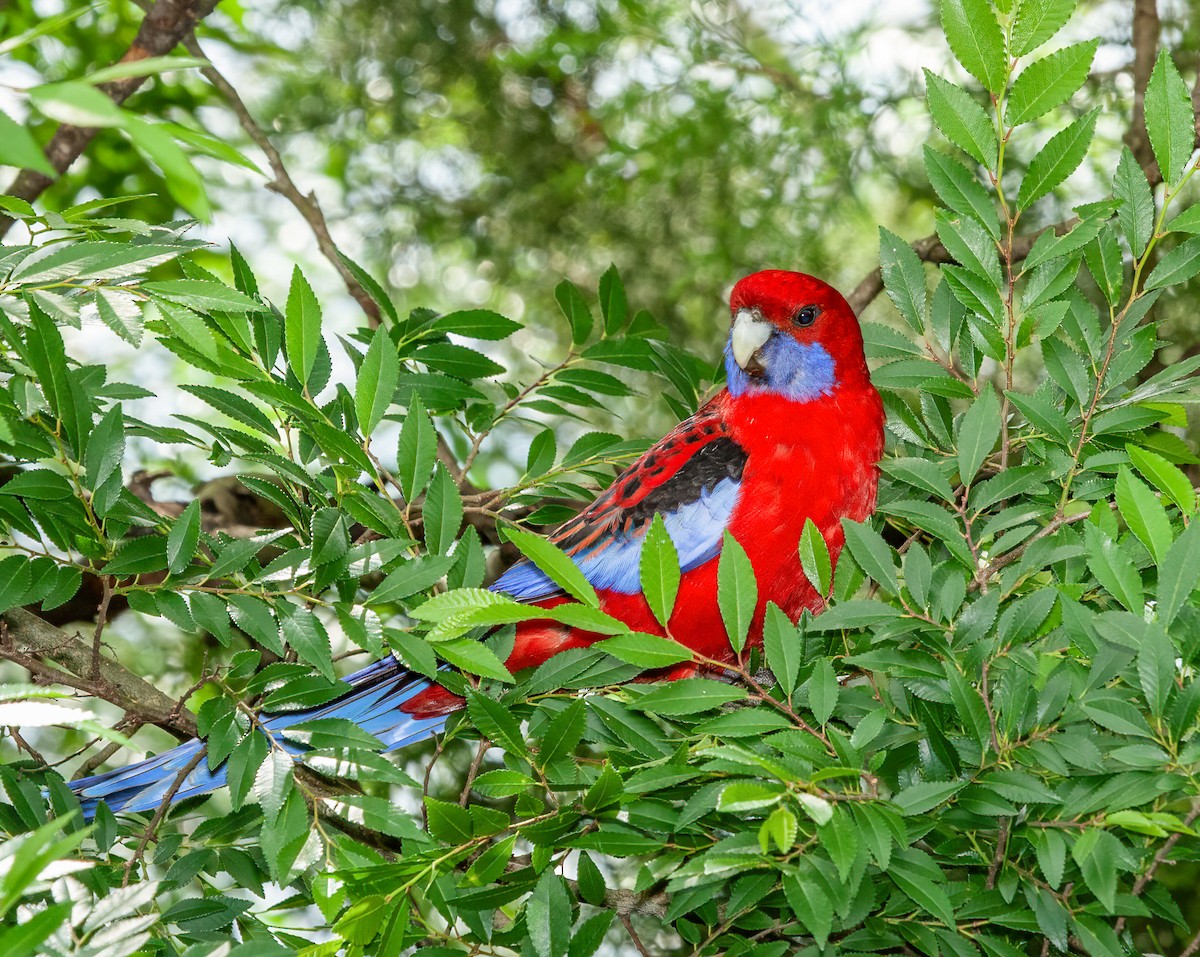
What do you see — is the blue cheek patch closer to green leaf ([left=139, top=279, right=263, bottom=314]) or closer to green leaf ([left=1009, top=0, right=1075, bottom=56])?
green leaf ([left=1009, top=0, right=1075, bottom=56])

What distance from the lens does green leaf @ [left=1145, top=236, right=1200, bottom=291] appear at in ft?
4.95

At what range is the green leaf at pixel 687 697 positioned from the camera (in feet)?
4.26

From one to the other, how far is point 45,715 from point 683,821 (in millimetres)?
642

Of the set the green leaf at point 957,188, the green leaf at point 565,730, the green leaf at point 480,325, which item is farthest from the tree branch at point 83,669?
the green leaf at point 957,188

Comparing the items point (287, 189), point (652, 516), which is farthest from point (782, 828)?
point (287, 189)

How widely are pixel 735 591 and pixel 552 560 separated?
0.22 m

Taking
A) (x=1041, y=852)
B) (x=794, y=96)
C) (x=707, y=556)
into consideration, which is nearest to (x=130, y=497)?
(x=707, y=556)

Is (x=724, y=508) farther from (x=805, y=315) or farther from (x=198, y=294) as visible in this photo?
(x=198, y=294)

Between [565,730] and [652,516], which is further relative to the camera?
[652,516]

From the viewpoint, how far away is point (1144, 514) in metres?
1.27

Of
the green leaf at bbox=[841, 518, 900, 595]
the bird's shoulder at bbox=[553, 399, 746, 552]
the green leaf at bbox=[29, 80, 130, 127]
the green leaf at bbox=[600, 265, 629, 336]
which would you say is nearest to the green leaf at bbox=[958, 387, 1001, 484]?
the green leaf at bbox=[841, 518, 900, 595]

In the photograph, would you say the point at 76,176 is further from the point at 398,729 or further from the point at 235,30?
the point at 398,729

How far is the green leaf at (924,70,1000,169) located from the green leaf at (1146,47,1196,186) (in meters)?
0.19

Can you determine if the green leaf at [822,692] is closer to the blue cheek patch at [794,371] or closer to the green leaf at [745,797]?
the green leaf at [745,797]
